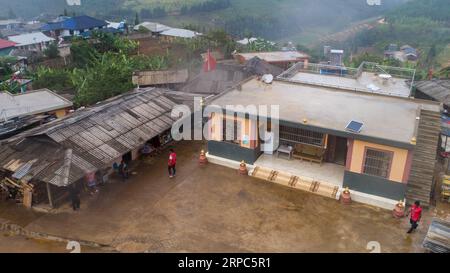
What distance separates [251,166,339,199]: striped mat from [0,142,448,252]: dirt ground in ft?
→ 1.00

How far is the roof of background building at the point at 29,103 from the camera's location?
2278cm

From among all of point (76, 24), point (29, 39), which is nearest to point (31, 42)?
point (29, 39)

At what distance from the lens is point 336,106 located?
19312 mm

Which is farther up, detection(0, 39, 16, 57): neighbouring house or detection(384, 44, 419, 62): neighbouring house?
detection(0, 39, 16, 57): neighbouring house

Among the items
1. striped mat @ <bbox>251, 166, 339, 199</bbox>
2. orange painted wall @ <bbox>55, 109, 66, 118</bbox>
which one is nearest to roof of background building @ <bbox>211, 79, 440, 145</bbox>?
striped mat @ <bbox>251, 166, 339, 199</bbox>

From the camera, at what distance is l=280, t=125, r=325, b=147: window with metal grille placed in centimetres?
1869

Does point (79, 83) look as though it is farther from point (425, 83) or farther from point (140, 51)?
point (425, 83)

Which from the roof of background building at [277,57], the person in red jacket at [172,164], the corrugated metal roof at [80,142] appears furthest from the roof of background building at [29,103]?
the roof of background building at [277,57]

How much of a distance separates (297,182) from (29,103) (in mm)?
17595

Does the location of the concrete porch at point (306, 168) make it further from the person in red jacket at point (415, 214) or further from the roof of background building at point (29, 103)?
the roof of background building at point (29, 103)

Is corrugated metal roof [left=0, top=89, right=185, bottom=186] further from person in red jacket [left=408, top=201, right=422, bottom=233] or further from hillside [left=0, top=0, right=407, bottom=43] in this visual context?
hillside [left=0, top=0, right=407, bottom=43]

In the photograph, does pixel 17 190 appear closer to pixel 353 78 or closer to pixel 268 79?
pixel 268 79

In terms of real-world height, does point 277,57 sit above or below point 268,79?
below

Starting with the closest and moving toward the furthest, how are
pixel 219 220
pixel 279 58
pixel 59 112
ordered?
pixel 219 220 < pixel 59 112 < pixel 279 58
